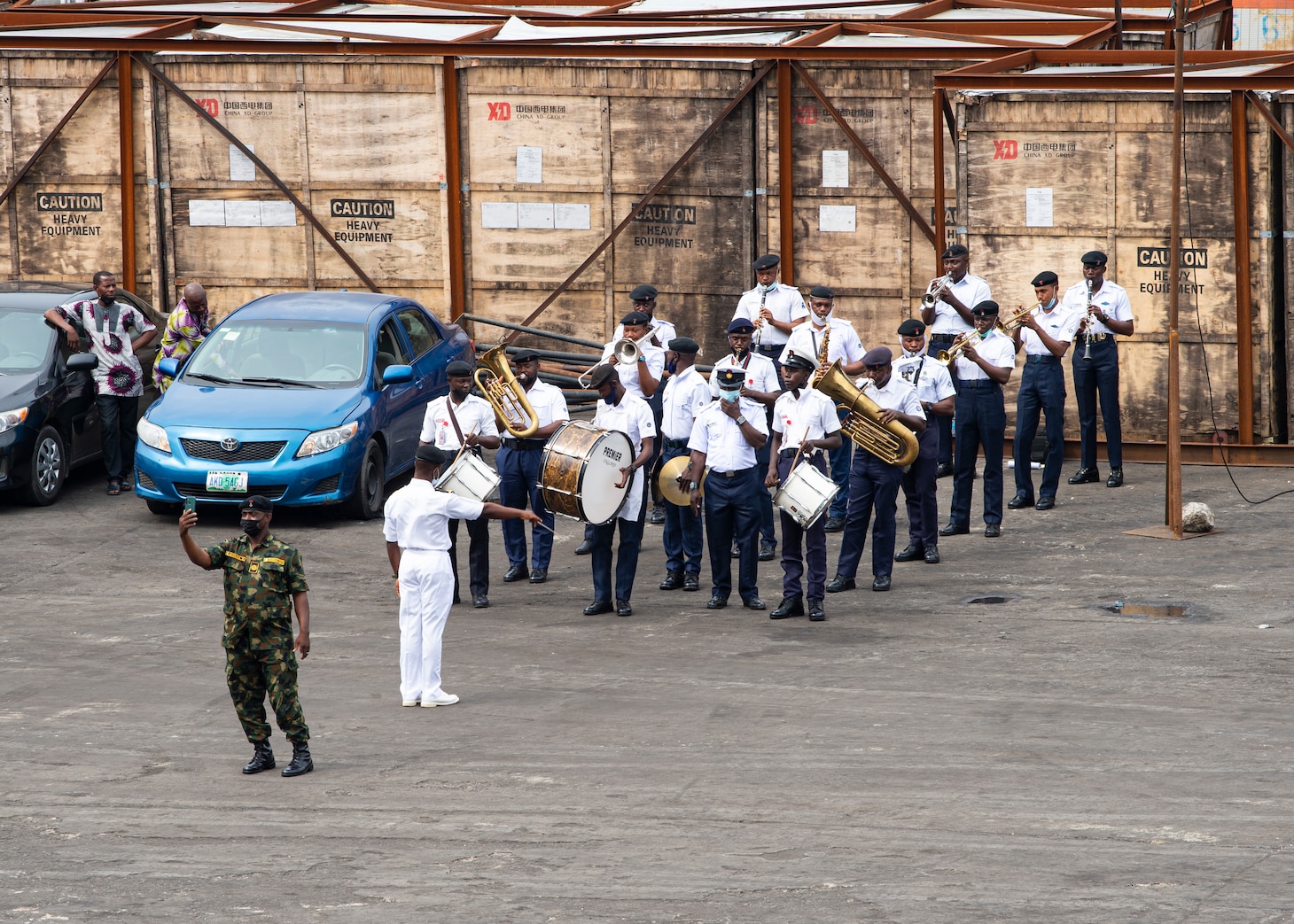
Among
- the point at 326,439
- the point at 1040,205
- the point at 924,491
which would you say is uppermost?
the point at 1040,205

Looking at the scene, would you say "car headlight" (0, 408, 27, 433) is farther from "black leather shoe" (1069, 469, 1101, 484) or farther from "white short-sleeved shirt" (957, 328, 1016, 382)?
"black leather shoe" (1069, 469, 1101, 484)

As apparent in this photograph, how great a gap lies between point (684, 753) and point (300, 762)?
6.64 feet

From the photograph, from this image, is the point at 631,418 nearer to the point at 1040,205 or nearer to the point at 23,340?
the point at 1040,205

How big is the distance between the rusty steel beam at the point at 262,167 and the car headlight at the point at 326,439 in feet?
15.8

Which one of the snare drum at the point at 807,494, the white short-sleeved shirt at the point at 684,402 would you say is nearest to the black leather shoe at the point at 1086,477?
the white short-sleeved shirt at the point at 684,402

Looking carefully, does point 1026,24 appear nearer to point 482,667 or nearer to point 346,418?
point 346,418

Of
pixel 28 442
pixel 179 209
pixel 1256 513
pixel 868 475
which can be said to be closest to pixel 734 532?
pixel 868 475

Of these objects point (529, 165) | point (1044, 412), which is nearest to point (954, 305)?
point (1044, 412)

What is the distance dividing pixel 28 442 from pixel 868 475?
7.62 metres

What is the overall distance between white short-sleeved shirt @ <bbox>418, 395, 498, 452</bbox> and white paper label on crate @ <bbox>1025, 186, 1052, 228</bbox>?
21.6ft

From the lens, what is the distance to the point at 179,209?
65.1 feet

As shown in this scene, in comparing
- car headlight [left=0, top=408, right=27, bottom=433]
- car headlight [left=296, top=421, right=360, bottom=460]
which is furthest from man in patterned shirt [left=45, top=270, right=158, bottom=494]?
car headlight [left=296, top=421, right=360, bottom=460]

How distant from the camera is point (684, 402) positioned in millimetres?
13570

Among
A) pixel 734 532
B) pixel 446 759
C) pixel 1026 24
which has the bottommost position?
pixel 446 759
